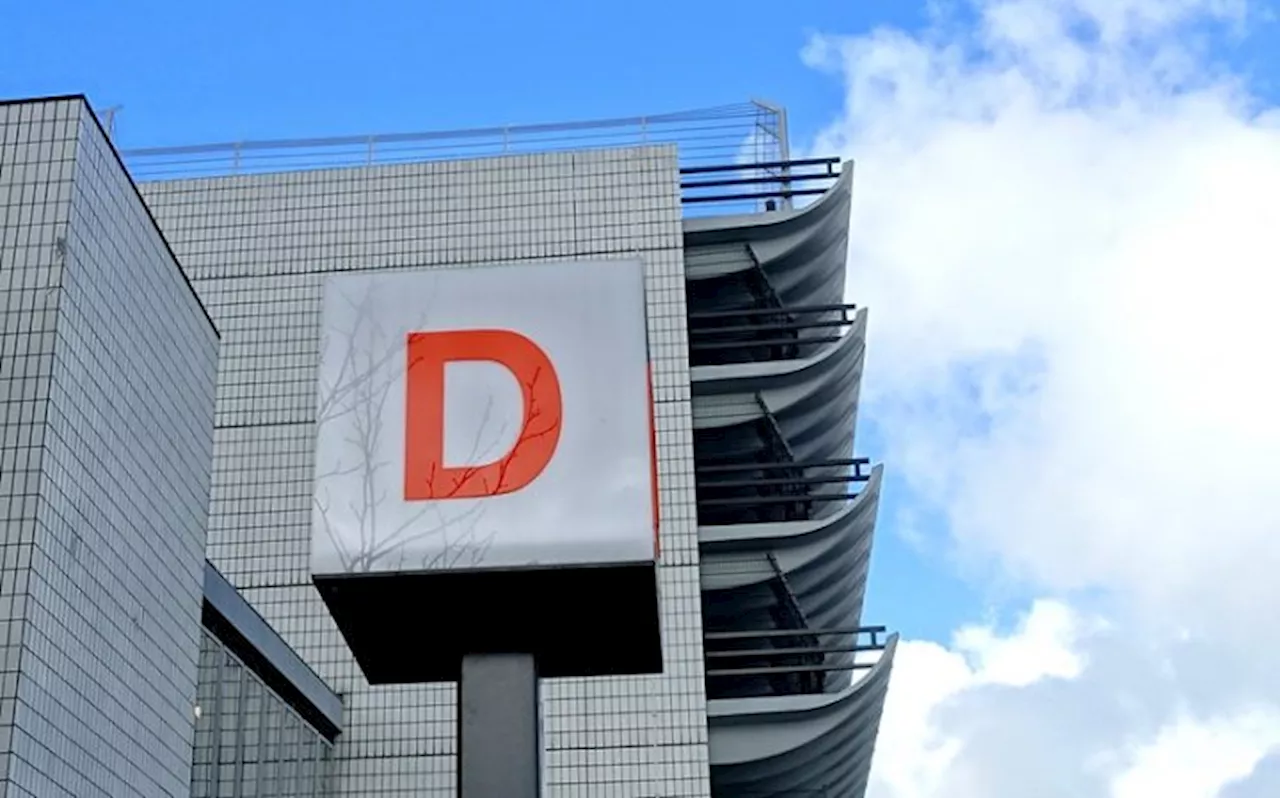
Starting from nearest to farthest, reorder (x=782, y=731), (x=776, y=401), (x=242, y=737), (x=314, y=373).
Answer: (x=242, y=737) → (x=782, y=731) → (x=314, y=373) → (x=776, y=401)

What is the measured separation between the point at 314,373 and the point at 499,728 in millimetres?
21026

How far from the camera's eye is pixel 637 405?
9.69 m

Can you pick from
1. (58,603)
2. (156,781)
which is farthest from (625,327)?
(156,781)

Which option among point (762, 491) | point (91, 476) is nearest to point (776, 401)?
point (762, 491)

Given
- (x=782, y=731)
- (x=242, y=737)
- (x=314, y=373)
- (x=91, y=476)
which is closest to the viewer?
(x=91, y=476)

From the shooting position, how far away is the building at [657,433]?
2712 cm

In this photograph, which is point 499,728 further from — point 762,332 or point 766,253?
point 762,332

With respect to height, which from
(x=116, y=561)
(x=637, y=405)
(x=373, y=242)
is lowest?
(x=637, y=405)

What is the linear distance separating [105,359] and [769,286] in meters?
20.5

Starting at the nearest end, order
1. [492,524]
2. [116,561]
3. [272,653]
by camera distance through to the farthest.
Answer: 1. [492,524]
2. [116,561]
3. [272,653]

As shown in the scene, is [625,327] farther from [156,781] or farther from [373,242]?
[373,242]

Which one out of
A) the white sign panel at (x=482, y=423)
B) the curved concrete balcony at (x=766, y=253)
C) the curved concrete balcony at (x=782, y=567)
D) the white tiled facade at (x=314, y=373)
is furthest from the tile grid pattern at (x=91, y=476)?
the curved concrete balcony at (x=766, y=253)

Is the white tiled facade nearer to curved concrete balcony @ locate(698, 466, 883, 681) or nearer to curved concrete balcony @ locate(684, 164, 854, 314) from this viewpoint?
curved concrete balcony @ locate(698, 466, 883, 681)

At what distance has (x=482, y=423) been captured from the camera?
9453 mm
